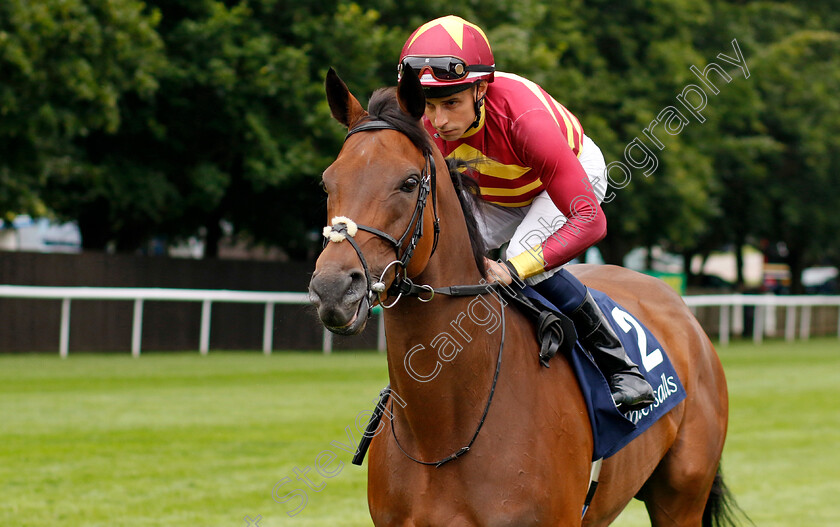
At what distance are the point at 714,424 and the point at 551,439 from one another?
5.53 ft

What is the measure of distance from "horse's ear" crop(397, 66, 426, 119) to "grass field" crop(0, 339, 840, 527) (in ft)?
11.7

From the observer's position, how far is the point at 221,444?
814 centimetres

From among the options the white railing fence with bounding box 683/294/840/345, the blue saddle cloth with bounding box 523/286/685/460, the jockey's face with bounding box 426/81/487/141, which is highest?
the jockey's face with bounding box 426/81/487/141

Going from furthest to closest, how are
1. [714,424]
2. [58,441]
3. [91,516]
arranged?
[58,441] < [91,516] < [714,424]

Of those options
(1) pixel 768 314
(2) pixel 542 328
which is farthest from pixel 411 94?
(1) pixel 768 314

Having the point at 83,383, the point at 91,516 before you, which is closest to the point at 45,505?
the point at 91,516

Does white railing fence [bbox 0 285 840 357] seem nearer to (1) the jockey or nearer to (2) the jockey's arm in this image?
(1) the jockey

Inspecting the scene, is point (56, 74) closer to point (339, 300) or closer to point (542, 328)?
point (542, 328)

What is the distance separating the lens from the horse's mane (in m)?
2.97

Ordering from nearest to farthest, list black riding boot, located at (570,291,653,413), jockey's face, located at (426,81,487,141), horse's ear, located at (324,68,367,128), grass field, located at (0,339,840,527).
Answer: horse's ear, located at (324,68,367,128), jockey's face, located at (426,81,487,141), black riding boot, located at (570,291,653,413), grass field, located at (0,339,840,527)

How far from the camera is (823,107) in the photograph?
23.3 m

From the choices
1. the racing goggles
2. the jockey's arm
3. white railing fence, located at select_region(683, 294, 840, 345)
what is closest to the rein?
the jockey's arm

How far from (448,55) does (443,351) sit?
3.28 ft

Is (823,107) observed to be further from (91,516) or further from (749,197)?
(91,516)
